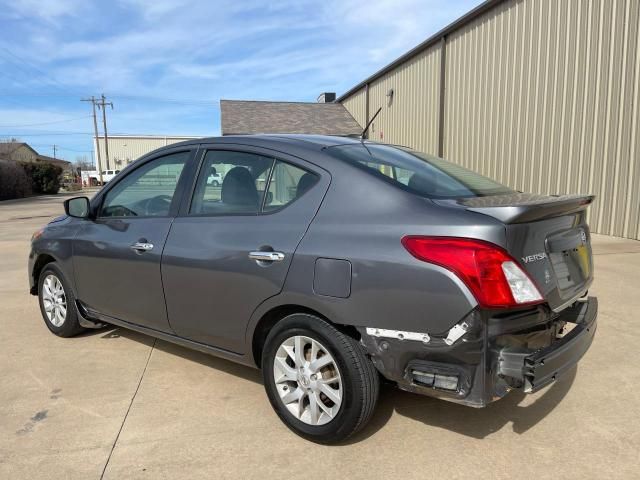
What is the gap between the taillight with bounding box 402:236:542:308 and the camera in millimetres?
2211

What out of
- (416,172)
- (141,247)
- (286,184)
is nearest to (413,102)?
(416,172)

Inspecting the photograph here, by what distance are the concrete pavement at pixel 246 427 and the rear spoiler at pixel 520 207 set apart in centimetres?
122

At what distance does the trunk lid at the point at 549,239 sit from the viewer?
231 cm

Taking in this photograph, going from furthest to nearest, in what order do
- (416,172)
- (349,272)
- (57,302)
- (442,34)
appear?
(442,34) → (57,302) → (416,172) → (349,272)

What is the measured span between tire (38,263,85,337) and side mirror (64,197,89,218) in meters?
0.55

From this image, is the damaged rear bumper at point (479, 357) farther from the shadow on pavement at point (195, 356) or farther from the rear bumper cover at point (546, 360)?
the shadow on pavement at point (195, 356)

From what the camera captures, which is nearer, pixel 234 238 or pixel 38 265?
pixel 234 238

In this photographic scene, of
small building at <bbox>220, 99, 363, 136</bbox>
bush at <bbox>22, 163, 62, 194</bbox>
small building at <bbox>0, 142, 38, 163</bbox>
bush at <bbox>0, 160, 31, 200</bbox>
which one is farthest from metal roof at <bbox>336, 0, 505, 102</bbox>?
small building at <bbox>0, 142, 38, 163</bbox>

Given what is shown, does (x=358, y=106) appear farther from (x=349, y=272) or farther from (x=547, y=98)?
(x=349, y=272)

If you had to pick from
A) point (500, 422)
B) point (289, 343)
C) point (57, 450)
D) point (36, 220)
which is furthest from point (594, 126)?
point (36, 220)

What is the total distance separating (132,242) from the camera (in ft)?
11.7

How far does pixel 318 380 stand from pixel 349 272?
62 centimetres

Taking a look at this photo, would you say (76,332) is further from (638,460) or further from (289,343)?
(638,460)

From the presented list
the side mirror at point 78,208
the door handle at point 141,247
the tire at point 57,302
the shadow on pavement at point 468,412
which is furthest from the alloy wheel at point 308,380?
the tire at point 57,302
